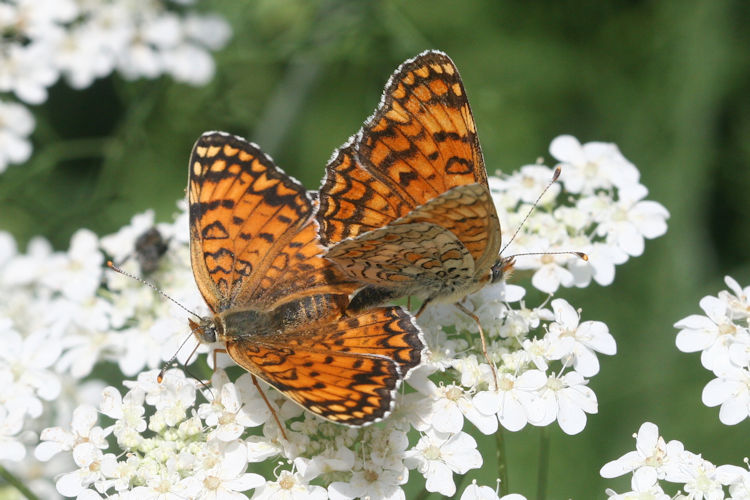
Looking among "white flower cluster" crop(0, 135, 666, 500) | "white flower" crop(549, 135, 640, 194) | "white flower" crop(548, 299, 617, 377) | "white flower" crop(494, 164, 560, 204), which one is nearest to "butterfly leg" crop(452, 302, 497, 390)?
"white flower cluster" crop(0, 135, 666, 500)

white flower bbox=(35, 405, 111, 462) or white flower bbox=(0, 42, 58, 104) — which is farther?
white flower bbox=(0, 42, 58, 104)

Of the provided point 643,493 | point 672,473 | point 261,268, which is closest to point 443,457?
point 643,493

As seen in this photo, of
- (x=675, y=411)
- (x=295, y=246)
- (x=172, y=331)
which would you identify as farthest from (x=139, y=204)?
(x=675, y=411)

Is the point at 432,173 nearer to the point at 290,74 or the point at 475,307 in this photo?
the point at 475,307

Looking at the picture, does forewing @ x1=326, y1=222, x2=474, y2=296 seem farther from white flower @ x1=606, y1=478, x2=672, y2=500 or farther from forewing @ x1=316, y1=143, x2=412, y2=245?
white flower @ x1=606, y1=478, x2=672, y2=500

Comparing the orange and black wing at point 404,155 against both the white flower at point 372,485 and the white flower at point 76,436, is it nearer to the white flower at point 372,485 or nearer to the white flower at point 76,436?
the white flower at point 372,485


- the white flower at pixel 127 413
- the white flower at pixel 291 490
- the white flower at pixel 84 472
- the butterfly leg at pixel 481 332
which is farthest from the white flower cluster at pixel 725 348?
the white flower at pixel 84 472

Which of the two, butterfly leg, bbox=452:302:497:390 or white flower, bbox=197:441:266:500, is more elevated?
butterfly leg, bbox=452:302:497:390
